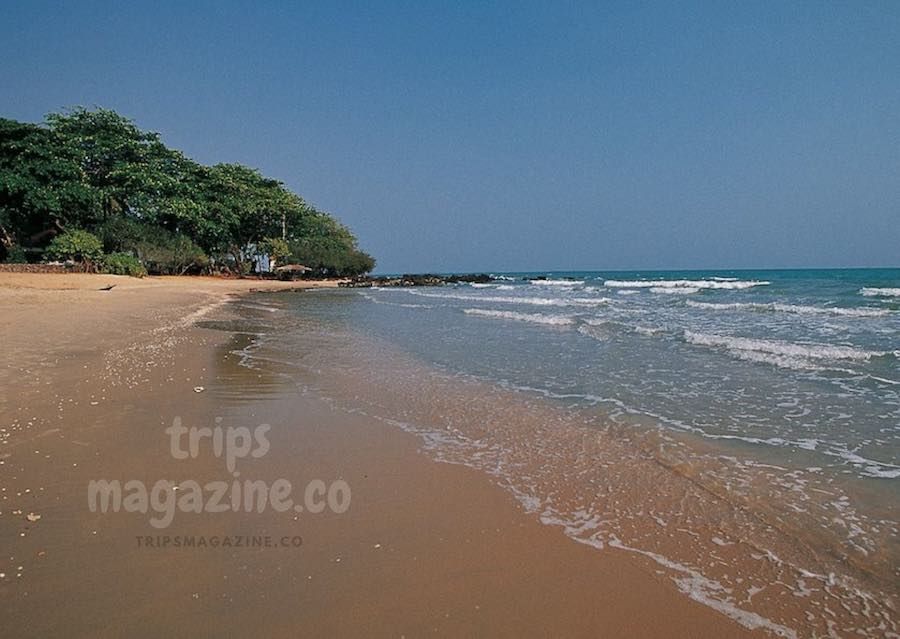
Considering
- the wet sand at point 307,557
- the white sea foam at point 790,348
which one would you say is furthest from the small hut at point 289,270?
the wet sand at point 307,557

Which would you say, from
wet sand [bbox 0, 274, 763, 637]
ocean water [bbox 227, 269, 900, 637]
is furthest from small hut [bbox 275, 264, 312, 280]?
wet sand [bbox 0, 274, 763, 637]

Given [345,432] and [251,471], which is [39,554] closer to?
[251,471]

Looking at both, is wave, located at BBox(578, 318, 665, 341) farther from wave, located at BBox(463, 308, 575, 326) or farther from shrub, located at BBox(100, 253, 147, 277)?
shrub, located at BBox(100, 253, 147, 277)

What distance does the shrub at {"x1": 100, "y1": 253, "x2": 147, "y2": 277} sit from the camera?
35.4 m

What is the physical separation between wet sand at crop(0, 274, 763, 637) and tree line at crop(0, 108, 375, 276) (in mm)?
37741

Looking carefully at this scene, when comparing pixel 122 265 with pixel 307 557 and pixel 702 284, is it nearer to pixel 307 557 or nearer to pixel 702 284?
pixel 307 557

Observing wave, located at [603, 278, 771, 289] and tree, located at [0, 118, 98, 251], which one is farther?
wave, located at [603, 278, 771, 289]

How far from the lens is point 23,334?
9922 mm

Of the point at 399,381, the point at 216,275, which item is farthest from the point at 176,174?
the point at 399,381

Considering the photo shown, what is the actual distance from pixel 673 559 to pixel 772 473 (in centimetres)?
193

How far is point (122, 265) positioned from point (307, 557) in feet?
136

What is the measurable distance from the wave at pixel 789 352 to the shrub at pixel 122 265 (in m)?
39.4

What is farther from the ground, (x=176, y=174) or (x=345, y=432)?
(x=176, y=174)

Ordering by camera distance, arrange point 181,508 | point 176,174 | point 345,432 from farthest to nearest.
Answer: point 176,174
point 345,432
point 181,508
